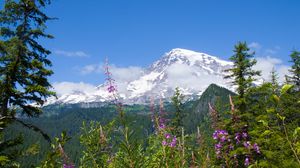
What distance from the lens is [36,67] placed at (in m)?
18.0

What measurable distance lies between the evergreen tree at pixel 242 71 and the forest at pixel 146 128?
2.5 inches

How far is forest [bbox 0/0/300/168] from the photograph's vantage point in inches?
149

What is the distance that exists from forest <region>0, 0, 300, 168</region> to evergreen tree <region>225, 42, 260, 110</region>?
6 cm

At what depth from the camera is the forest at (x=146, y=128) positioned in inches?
149

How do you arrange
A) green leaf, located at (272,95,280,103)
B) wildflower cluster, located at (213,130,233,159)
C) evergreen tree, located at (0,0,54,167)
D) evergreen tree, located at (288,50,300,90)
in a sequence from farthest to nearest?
evergreen tree, located at (288,50,300,90) < evergreen tree, located at (0,0,54,167) < wildflower cluster, located at (213,130,233,159) < green leaf, located at (272,95,280,103)

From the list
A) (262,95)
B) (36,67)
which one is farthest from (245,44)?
(36,67)

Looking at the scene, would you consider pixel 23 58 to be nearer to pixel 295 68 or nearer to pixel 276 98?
pixel 276 98

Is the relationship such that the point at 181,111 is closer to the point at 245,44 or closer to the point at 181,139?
the point at 245,44

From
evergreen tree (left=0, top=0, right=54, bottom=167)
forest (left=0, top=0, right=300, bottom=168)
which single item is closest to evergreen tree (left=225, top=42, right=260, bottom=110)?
forest (left=0, top=0, right=300, bottom=168)

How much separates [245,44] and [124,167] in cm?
2128

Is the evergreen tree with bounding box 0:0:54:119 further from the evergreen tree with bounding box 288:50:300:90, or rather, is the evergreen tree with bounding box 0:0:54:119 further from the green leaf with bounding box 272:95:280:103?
the evergreen tree with bounding box 288:50:300:90

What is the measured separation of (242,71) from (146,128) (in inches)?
650

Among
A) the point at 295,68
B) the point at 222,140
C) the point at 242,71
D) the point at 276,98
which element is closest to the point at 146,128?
the point at 222,140

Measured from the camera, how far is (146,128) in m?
8.38
